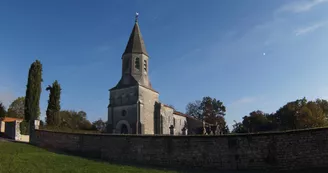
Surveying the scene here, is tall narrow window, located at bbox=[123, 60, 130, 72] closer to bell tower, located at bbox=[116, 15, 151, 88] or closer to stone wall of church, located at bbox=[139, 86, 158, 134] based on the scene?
bell tower, located at bbox=[116, 15, 151, 88]

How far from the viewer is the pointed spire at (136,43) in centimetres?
3811

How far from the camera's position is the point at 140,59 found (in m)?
37.8

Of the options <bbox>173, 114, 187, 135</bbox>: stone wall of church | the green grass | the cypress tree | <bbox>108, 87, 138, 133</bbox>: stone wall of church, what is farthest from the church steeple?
the green grass

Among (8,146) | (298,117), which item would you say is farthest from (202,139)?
(298,117)

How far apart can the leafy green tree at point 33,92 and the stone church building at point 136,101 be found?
29.7ft

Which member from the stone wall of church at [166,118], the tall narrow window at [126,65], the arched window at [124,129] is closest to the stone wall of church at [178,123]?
the stone wall of church at [166,118]

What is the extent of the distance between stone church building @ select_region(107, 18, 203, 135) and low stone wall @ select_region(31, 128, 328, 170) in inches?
605

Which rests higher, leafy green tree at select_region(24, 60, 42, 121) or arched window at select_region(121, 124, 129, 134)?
leafy green tree at select_region(24, 60, 42, 121)

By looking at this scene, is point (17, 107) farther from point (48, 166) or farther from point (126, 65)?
point (48, 166)

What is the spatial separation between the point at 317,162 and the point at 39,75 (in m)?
28.5

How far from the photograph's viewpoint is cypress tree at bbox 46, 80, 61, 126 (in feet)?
103

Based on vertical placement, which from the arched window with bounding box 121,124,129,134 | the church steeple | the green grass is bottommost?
the green grass

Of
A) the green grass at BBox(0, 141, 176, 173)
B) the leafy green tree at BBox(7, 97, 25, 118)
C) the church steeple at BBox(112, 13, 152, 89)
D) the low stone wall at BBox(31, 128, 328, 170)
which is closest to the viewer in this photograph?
the green grass at BBox(0, 141, 176, 173)

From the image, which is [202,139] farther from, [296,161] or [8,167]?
[8,167]
